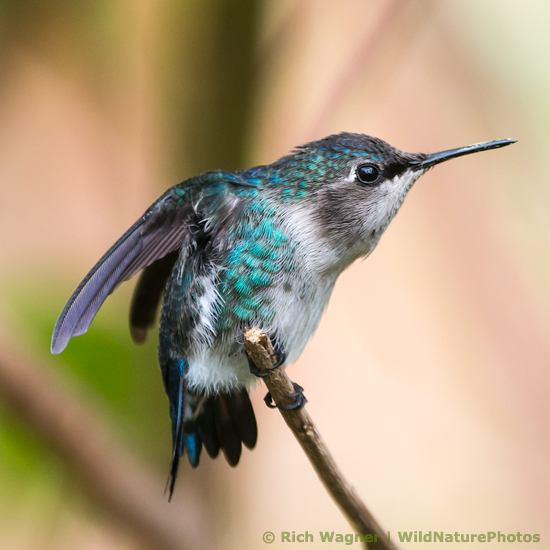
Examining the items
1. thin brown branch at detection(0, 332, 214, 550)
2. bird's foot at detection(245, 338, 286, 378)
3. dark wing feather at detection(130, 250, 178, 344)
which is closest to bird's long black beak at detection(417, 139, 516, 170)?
bird's foot at detection(245, 338, 286, 378)

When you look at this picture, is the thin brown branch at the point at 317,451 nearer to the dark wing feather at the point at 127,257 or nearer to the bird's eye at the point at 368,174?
the dark wing feather at the point at 127,257

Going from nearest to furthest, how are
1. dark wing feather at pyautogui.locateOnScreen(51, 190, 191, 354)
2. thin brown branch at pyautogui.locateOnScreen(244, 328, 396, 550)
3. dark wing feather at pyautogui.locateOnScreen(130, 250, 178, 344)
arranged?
thin brown branch at pyautogui.locateOnScreen(244, 328, 396, 550), dark wing feather at pyautogui.locateOnScreen(51, 190, 191, 354), dark wing feather at pyautogui.locateOnScreen(130, 250, 178, 344)

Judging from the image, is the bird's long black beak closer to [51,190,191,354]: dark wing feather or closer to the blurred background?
the blurred background

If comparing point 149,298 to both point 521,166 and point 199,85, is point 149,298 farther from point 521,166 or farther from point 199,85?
point 521,166

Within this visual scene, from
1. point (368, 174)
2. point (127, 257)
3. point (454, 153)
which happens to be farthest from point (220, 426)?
point (454, 153)

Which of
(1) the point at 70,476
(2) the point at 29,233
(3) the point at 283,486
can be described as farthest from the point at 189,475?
(2) the point at 29,233

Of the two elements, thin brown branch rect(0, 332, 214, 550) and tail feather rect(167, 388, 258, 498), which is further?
tail feather rect(167, 388, 258, 498)
